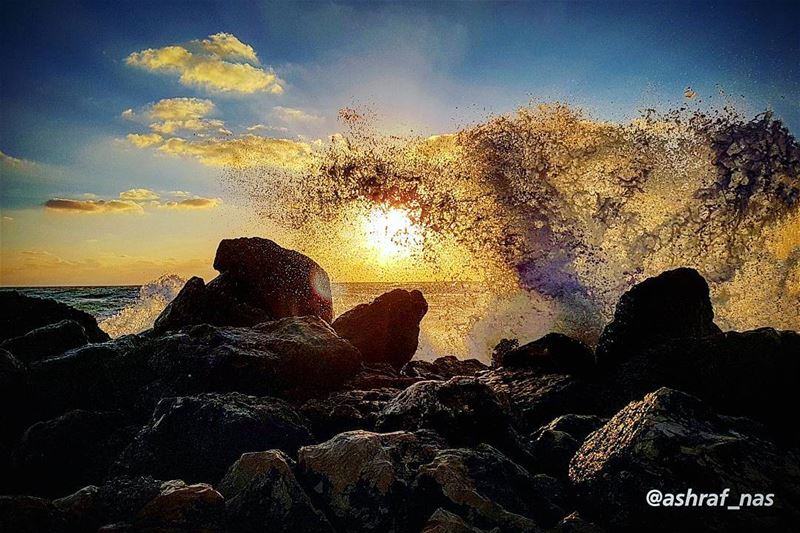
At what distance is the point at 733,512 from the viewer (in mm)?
2959

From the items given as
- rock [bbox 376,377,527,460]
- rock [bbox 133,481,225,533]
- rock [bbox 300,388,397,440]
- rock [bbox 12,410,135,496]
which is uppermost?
rock [bbox 376,377,527,460]

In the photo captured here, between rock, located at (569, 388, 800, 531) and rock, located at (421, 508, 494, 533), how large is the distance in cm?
86

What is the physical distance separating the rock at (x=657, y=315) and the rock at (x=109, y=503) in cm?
485

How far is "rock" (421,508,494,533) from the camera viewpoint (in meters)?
2.98

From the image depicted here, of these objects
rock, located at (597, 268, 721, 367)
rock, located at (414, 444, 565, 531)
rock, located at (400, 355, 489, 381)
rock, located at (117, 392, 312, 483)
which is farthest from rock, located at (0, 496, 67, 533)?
rock, located at (400, 355, 489, 381)

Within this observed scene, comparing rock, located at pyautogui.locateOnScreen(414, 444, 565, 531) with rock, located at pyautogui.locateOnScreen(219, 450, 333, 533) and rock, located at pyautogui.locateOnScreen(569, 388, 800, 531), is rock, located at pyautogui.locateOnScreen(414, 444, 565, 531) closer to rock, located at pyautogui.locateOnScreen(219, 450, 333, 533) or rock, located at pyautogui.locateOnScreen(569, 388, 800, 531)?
rock, located at pyautogui.locateOnScreen(569, 388, 800, 531)

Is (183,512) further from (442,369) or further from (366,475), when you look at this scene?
(442,369)

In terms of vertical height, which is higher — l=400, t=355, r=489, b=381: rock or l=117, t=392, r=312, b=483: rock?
l=117, t=392, r=312, b=483: rock

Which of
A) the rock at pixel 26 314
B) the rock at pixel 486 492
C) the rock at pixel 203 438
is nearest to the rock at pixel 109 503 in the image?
the rock at pixel 203 438

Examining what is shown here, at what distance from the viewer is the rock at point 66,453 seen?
463cm

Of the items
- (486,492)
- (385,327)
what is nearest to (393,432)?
(486,492)

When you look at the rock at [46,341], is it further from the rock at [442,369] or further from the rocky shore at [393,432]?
the rock at [442,369]

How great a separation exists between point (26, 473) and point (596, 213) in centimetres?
1033

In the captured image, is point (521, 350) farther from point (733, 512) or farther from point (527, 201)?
point (527, 201)
